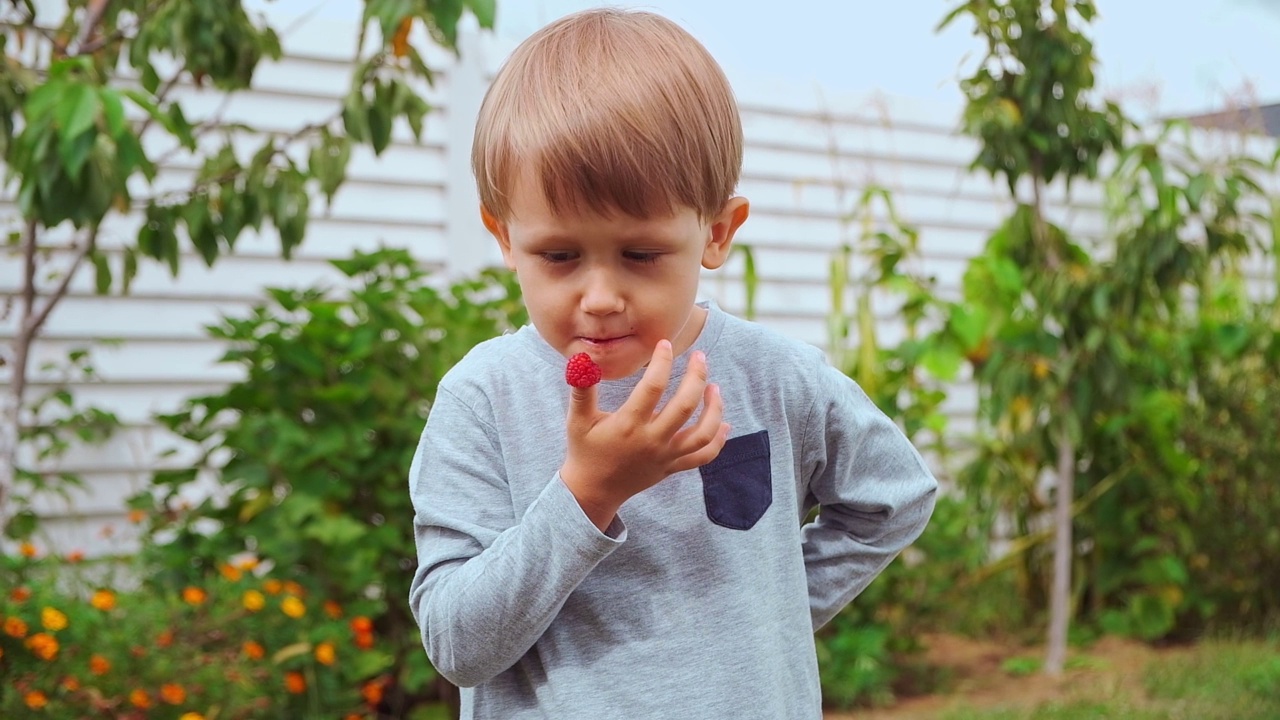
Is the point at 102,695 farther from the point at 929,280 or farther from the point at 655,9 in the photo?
the point at 929,280

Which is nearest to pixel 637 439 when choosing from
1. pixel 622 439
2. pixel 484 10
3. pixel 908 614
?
pixel 622 439

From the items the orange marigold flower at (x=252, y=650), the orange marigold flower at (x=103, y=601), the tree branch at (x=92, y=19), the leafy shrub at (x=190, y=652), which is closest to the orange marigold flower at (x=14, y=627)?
the leafy shrub at (x=190, y=652)

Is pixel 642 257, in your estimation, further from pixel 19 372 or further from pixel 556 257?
pixel 19 372

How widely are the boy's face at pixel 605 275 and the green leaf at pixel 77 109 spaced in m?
1.11

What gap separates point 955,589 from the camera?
4.31 metres

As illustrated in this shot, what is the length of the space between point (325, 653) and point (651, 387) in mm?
1848

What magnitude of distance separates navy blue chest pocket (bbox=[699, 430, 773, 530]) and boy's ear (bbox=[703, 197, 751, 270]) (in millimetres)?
166

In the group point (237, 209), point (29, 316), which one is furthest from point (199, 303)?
point (237, 209)

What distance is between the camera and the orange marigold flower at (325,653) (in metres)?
2.62

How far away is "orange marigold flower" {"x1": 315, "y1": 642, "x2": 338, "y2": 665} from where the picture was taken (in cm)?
262

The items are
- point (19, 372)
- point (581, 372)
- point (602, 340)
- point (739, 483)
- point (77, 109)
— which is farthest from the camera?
point (19, 372)

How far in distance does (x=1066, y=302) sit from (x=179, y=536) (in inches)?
96.0

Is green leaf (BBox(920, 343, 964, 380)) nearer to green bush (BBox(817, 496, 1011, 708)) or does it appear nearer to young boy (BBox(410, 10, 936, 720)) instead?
green bush (BBox(817, 496, 1011, 708))

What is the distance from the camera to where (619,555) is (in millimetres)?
1151
